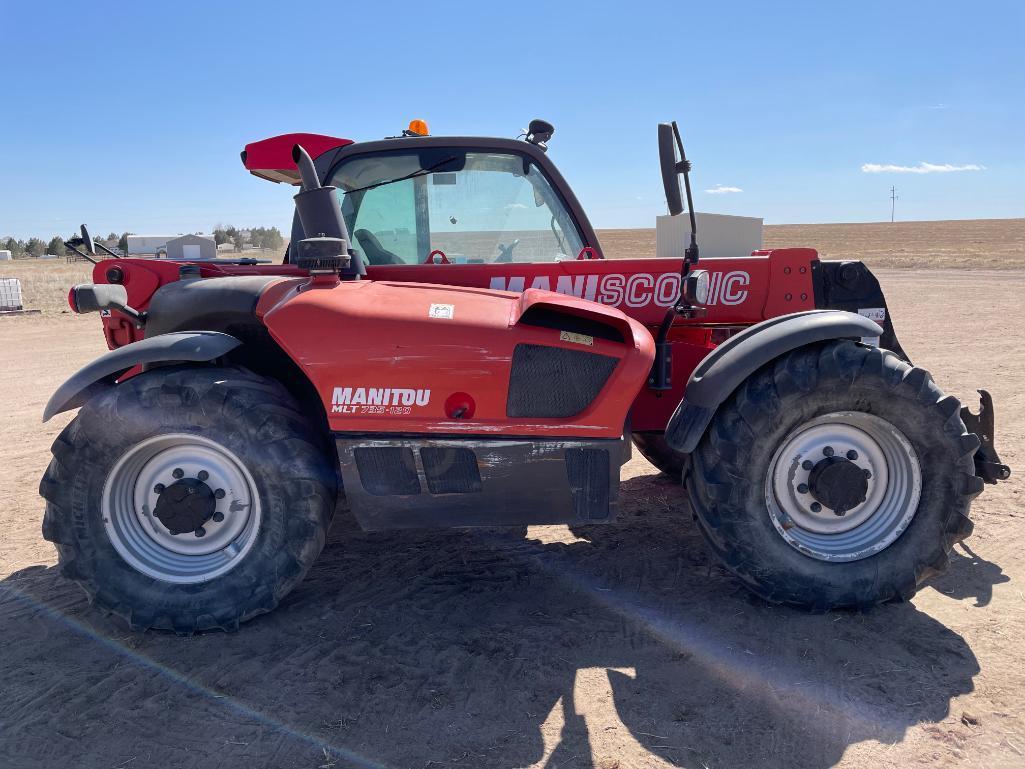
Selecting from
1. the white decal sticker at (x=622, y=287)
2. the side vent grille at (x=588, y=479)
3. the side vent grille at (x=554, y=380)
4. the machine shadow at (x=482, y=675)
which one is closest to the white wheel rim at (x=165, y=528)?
the machine shadow at (x=482, y=675)

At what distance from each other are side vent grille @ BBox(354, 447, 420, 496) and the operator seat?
5.18ft

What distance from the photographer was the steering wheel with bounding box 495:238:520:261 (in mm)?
4668

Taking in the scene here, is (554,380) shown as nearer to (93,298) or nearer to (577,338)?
(577,338)

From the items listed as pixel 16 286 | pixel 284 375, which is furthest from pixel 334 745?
pixel 16 286

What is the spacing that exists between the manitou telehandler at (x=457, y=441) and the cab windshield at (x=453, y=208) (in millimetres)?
1021

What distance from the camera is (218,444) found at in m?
3.42

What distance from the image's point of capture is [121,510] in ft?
11.6

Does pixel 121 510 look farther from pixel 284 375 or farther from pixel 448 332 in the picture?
pixel 448 332

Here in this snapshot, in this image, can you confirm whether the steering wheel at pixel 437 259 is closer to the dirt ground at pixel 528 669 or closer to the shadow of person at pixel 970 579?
the dirt ground at pixel 528 669

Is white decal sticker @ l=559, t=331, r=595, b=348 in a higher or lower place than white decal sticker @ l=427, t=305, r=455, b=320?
lower

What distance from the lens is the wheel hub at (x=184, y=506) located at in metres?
3.43

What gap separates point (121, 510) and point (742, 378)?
9.29 ft

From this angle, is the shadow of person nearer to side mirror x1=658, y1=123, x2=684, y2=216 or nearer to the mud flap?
the mud flap

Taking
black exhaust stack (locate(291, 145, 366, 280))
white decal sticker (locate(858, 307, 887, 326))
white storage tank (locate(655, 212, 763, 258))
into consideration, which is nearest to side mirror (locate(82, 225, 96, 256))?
black exhaust stack (locate(291, 145, 366, 280))
